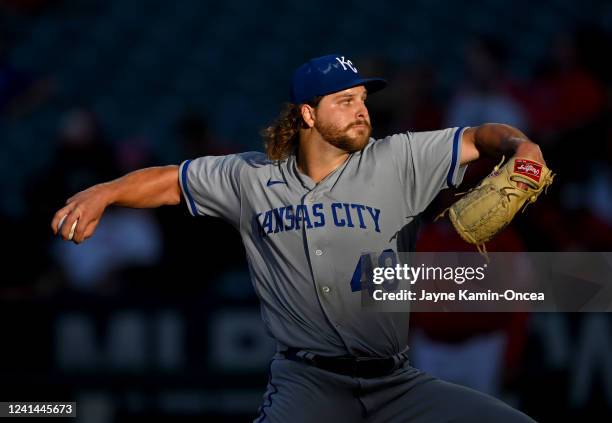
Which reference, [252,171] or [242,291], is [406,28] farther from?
[252,171]

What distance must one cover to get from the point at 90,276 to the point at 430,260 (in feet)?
11.5

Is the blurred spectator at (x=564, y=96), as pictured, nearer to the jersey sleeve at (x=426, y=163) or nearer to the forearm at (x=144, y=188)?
the jersey sleeve at (x=426, y=163)

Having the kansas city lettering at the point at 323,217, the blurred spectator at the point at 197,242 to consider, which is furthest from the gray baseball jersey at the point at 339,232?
the blurred spectator at the point at 197,242

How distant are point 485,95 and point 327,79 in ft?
11.8

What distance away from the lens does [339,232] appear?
16.1 ft

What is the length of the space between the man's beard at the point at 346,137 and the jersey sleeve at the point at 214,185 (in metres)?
0.46

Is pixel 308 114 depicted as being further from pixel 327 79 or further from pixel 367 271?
pixel 367 271

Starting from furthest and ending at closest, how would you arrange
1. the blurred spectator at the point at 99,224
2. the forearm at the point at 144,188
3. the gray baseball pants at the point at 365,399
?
the blurred spectator at the point at 99,224 → the forearm at the point at 144,188 → the gray baseball pants at the point at 365,399

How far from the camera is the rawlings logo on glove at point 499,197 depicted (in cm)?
450

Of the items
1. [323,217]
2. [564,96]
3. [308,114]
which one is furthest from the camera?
[564,96]

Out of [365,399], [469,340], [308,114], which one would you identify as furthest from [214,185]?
[469,340]

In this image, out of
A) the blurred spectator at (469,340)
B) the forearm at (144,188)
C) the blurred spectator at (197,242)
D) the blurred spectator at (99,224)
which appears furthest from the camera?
the blurred spectator at (99,224)

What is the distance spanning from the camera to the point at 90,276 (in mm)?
8531

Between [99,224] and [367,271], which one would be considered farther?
[99,224]
